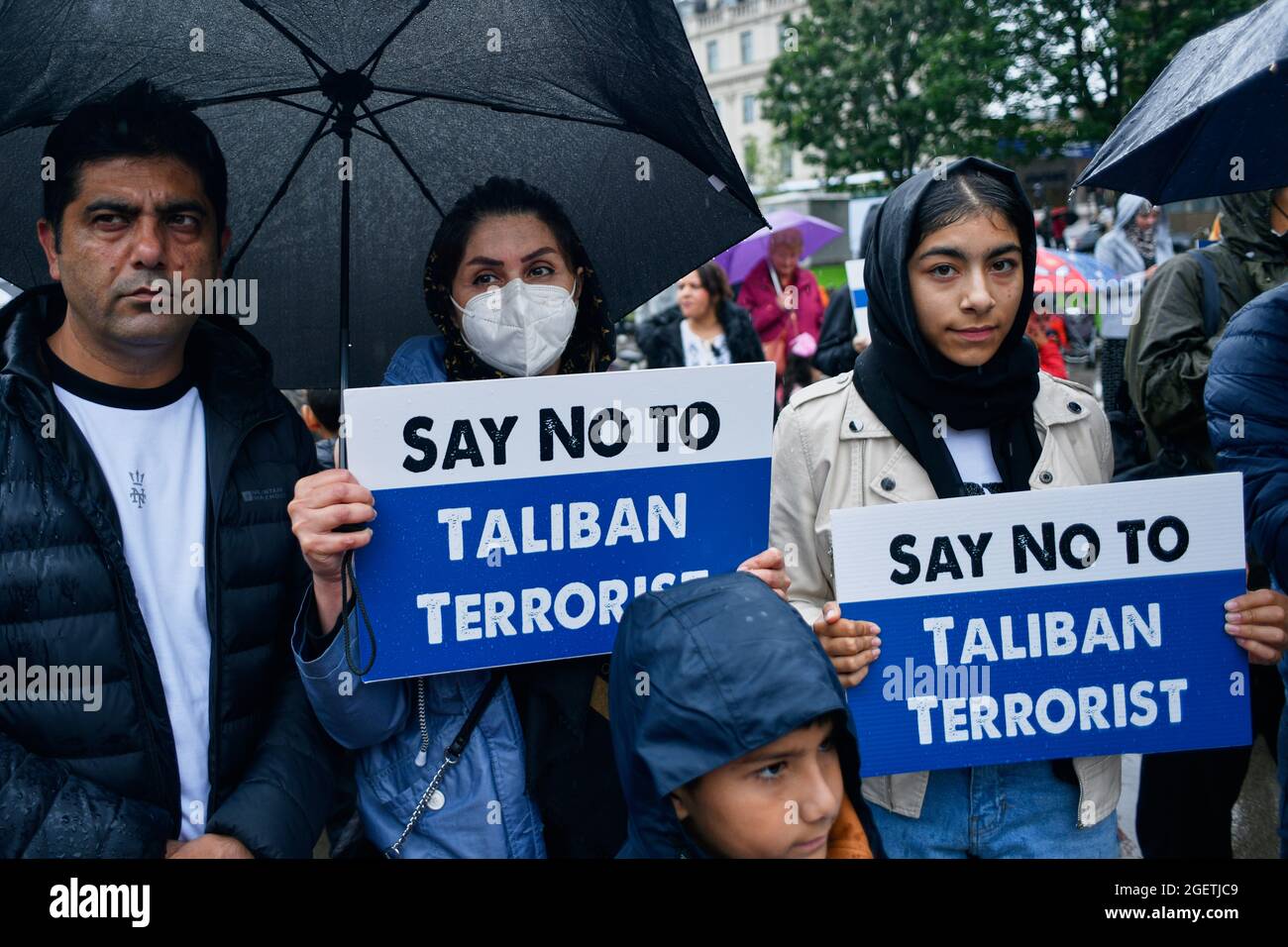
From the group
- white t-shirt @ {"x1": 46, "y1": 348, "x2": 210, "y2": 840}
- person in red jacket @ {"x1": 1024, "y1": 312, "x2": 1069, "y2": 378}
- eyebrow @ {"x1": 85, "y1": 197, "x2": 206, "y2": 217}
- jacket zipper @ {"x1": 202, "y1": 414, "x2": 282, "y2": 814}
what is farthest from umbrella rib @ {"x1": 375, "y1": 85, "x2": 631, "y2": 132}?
person in red jacket @ {"x1": 1024, "y1": 312, "x2": 1069, "y2": 378}

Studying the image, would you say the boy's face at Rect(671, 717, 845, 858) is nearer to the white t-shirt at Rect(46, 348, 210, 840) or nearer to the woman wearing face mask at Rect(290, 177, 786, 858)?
the woman wearing face mask at Rect(290, 177, 786, 858)

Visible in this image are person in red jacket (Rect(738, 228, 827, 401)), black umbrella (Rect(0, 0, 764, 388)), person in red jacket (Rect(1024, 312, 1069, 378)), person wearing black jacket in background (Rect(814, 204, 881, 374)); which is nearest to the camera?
black umbrella (Rect(0, 0, 764, 388))

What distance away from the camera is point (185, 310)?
2398 mm

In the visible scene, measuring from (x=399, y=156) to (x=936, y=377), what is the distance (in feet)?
4.86

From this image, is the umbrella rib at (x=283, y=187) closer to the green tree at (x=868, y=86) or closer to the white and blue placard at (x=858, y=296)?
the white and blue placard at (x=858, y=296)

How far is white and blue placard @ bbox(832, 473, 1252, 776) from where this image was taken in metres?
2.49

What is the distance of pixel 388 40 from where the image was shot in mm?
2797

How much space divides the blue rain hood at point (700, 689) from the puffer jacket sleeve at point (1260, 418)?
1.31 m

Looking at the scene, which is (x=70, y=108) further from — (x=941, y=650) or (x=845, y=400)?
(x=941, y=650)

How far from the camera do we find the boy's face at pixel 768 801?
206cm

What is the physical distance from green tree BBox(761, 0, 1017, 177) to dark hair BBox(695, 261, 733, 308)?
25.0 m

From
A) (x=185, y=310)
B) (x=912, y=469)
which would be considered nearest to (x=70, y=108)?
(x=185, y=310)

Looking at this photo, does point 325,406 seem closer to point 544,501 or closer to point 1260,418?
point 544,501

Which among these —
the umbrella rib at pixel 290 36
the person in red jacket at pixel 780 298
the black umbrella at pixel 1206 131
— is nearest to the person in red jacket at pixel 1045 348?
the person in red jacket at pixel 780 298
